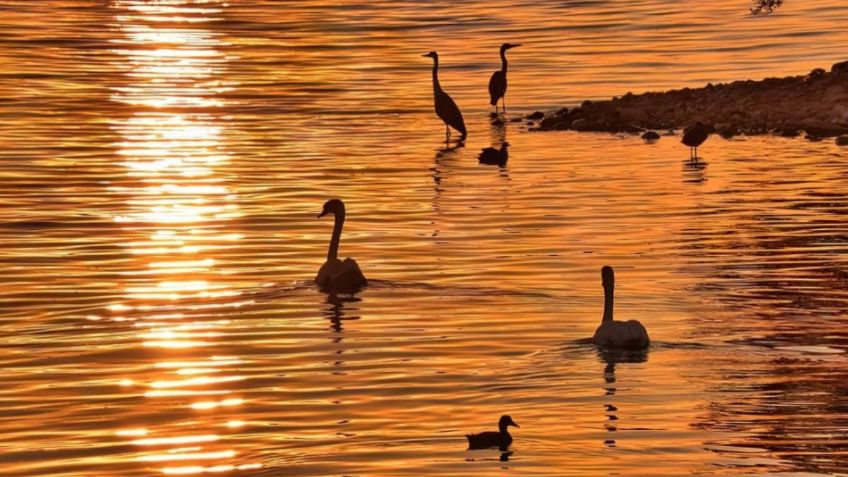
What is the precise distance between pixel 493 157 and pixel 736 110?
6.23 metres

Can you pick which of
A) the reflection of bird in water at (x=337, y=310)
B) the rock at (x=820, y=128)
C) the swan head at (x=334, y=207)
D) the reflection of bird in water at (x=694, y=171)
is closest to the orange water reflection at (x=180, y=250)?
the reflection of bird in water at (x=337, y=310)

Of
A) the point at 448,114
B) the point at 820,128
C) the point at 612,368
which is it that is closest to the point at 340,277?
the point at 612,368

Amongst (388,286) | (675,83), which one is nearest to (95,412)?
(388,286)

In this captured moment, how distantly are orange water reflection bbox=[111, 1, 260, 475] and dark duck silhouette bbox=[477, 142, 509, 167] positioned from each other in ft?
15.5

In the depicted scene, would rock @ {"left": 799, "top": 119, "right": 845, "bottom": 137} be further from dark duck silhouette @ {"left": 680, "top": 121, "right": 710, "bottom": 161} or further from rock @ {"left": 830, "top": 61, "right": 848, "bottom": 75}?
dark duck silhouette @ {"left": 680, "top": 121, "right": 710, "bottom": 161}

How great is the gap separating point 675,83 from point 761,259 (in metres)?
23.4

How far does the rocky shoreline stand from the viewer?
3678 centimetres

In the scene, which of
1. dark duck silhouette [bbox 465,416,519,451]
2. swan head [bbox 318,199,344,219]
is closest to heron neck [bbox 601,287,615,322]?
dark duck silhouette [bbox 465,416,519,451]

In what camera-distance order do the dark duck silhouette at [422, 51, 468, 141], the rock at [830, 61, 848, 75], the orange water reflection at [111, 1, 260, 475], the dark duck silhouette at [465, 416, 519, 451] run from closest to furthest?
the dark duck silhouette at [465, 416, 519, 451]
the orange water reflection at [111, 1, 260, 475]
the rock at [830, 61, 848, 75]
the dark duck silhouette at [422, 51, 468, 141]

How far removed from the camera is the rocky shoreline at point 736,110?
1448 inches

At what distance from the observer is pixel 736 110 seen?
38.2 m

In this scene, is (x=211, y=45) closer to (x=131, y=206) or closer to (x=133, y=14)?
(x=133, y=14)

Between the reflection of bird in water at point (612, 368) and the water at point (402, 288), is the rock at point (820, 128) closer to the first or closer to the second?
the water at point (402, 288)

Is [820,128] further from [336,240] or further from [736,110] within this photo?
[336,240]
